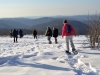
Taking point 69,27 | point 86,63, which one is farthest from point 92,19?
point 86,63

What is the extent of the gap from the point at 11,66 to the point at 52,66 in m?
1.51

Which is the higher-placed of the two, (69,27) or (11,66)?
(69,27)

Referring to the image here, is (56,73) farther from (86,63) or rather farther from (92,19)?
(92,19)

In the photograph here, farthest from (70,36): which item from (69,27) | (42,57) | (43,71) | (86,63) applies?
(43,71)

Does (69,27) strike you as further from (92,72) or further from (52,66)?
(92,72)

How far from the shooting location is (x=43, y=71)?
7.23 metres

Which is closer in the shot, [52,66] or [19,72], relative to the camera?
[19,72]

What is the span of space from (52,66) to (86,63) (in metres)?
1.19

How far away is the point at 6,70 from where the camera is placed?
7605 millimetres

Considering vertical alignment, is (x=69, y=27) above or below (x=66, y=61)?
above

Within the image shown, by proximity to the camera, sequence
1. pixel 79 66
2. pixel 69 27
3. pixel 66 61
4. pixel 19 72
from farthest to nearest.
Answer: pixel 69 27
pixel 66 61
pixel 79 66
pixel 19 72

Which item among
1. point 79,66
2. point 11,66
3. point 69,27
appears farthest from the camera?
point 69,27

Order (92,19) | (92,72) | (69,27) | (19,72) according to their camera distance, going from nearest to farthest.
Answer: (92,72) → (19,72) → (69,27) → (92,19)

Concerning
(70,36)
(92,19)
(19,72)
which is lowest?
(19,72)
